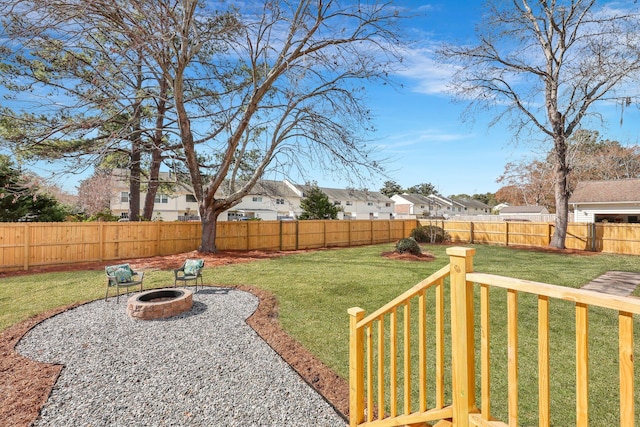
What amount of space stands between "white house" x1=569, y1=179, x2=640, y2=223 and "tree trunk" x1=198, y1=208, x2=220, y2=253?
21812mm

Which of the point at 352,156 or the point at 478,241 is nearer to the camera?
the point at 352,156

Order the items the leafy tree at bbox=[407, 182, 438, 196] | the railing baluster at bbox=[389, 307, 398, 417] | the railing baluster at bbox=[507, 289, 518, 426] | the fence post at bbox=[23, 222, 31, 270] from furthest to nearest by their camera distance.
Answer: the leafy tree at bbox=[407, 182, 438, 196]
the fence post at bbox=[23, 222, 31, 270]
the railing baluster at bbox=[389, 307, 398, 417]
the railing baluster at bbox=[507, 289, 518, 426]

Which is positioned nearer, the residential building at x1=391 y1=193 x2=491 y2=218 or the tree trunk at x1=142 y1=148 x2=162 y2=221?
the tree trunk at x1=142 y1=148 x2=162 y2=221

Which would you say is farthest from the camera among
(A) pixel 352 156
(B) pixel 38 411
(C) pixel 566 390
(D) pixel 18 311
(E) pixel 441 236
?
(E) pixel 441 236

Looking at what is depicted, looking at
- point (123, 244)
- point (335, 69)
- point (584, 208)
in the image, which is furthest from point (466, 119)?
point (123, 244)

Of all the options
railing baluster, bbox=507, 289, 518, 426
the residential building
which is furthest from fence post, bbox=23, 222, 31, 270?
the residential building

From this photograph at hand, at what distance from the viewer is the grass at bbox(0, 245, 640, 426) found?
135 inches

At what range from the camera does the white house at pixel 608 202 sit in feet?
56.1

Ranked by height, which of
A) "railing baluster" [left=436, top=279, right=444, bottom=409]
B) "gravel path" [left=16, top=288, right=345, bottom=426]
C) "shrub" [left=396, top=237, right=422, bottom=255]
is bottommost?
"gravel path" [left=16, top=288, right=345, bottom=426]

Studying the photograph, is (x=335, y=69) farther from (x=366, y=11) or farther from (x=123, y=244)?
(x=123, y=244)

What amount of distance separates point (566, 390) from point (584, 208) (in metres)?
21.4

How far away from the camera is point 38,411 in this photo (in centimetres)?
295

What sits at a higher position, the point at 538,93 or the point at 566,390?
the point at 538,93

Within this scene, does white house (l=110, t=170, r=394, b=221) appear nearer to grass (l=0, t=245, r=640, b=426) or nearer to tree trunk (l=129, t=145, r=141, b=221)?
tree trunk (l=129, t=145, r=141, b=221)
